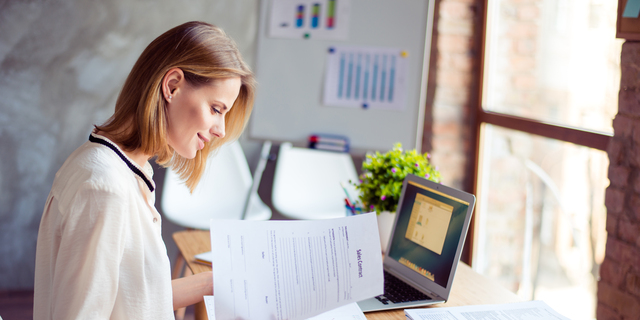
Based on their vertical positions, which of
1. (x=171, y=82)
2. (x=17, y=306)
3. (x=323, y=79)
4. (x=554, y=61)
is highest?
(x=554, y=61)

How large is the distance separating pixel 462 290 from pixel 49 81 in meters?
2.22

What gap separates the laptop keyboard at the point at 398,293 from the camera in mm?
1138

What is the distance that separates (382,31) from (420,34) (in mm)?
186

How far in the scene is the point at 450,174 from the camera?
2807mm

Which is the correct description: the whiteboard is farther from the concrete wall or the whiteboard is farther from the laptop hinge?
the laptop hinge

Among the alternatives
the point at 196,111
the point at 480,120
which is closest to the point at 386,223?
the point at 196,111

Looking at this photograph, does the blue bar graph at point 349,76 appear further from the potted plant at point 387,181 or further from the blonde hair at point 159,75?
the blonde hair at point 159,75

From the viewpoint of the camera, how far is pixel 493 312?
1046 mm

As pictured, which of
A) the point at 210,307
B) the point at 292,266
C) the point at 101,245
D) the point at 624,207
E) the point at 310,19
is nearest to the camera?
the point at 101,245

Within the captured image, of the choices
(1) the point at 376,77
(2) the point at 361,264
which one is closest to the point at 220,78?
(2) the point at 361,264

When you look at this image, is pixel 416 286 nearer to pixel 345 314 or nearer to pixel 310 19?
pixel 345 314

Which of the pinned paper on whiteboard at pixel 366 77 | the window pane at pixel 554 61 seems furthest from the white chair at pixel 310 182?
the window pane at pixel 554 61

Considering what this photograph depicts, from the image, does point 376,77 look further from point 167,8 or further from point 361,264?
point 361,264

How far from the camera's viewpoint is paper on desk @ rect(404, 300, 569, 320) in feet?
3.35
